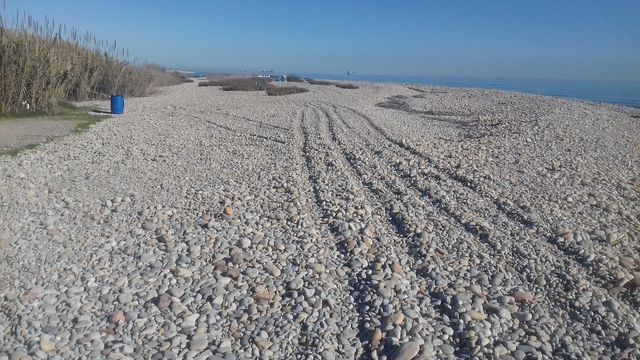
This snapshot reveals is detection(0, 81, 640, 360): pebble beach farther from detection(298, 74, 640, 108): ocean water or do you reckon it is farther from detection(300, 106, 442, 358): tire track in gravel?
detection(298, 74, 640, 108): ocean water

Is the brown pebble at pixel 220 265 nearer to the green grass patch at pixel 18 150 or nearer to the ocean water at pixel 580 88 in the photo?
the green grass patch at pixel 18 150

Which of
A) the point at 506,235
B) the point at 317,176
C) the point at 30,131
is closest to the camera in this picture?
the point at 506,235

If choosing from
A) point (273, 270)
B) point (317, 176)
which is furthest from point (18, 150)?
point (273, 270)

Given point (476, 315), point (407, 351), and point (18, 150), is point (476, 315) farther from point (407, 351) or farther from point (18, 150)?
point (18, 150)

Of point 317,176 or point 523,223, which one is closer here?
point 523,223

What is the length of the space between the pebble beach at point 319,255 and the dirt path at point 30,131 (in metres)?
Result: 1.03

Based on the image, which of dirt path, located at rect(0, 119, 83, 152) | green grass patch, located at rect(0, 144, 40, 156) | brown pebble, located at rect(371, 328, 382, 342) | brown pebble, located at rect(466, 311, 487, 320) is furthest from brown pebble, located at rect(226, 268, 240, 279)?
dirt path, located at rect(0, 119, 83, 152)

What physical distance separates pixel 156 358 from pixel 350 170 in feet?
18.4

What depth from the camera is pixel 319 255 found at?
15.8ft

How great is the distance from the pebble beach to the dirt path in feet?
3.39

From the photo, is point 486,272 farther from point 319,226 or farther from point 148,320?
point 148,320

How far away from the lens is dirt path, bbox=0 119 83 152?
9.56 meters

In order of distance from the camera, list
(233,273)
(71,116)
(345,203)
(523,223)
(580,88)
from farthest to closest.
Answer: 1. (580,88)
2. (71,116)
3. (345,203)
4. (523,223)
5. (233,273)

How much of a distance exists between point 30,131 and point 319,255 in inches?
370
